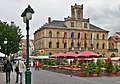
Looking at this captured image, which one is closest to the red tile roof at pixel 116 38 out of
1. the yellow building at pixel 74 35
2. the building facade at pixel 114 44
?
the building facade at pixel 114 44

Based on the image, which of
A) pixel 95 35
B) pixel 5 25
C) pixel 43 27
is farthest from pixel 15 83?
pixel 95 35

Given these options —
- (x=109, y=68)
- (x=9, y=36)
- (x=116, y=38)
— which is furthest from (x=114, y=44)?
(x=109, y=68)

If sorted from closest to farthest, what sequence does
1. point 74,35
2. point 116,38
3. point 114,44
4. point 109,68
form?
1. point 109,68
2. point 74,35
3. point 114,44
4. point 116,38

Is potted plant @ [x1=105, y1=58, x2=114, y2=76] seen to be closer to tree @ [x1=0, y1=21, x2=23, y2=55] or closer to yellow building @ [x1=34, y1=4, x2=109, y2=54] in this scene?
tree @ [x1=0, y1=21, x2=23, y2=55]

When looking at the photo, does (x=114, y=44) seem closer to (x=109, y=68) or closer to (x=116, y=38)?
(x=116, y=38)

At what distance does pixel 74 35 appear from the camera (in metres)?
96.2

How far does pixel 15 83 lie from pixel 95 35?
80.2 meters

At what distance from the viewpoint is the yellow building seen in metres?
93.1

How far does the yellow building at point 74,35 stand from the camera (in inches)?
3666

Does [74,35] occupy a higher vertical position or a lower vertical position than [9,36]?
higher

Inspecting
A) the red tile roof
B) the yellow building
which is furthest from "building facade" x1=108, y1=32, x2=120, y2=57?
the yellow building

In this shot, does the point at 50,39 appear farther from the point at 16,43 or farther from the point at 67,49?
the point at 16,43

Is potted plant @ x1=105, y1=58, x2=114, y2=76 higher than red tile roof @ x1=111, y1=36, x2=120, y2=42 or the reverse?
the reverse

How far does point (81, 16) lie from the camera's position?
316 feet
